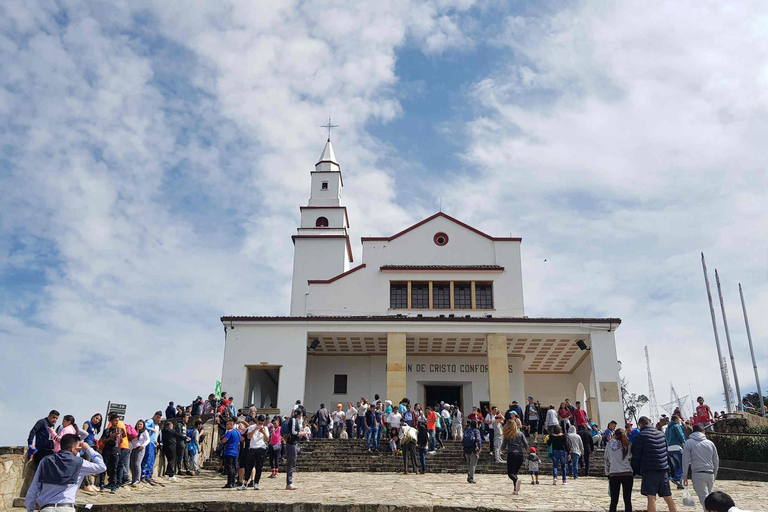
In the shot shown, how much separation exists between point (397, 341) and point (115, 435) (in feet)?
50.0

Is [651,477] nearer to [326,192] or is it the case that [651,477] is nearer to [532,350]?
[532,350]

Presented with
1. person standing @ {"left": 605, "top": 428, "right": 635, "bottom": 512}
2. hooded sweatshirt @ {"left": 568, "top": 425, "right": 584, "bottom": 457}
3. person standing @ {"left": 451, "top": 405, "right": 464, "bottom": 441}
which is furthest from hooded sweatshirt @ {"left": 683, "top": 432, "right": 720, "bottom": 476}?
person standing @ {"left": 451, "top": 405, "right": 464, "bottom": 441}

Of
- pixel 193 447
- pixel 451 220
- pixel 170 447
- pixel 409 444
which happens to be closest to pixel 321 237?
pixel 451 220

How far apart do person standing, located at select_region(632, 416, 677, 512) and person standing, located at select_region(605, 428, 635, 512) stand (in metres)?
0.47

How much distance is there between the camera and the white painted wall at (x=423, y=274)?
102ft

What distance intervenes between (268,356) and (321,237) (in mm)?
12698

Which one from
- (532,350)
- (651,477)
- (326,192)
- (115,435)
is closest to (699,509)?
(651,477)

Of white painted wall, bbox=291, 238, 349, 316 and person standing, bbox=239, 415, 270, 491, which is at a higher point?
white painted wall, bbox=291, 238, 349, 316

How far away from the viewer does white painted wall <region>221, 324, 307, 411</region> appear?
25.8 meters

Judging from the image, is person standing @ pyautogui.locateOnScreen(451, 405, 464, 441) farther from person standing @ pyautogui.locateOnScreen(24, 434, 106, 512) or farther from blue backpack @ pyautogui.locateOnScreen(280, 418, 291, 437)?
person standing @ pyautogui.locateOnScreen(24, 434, 106, 512)

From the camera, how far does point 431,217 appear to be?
33.4m

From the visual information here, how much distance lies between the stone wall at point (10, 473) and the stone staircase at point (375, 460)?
22.2ft

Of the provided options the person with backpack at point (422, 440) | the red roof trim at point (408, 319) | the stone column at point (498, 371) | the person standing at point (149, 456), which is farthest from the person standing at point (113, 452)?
the stone column at point (498, 371)

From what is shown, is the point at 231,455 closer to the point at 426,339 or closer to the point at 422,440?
the point at 422,440
